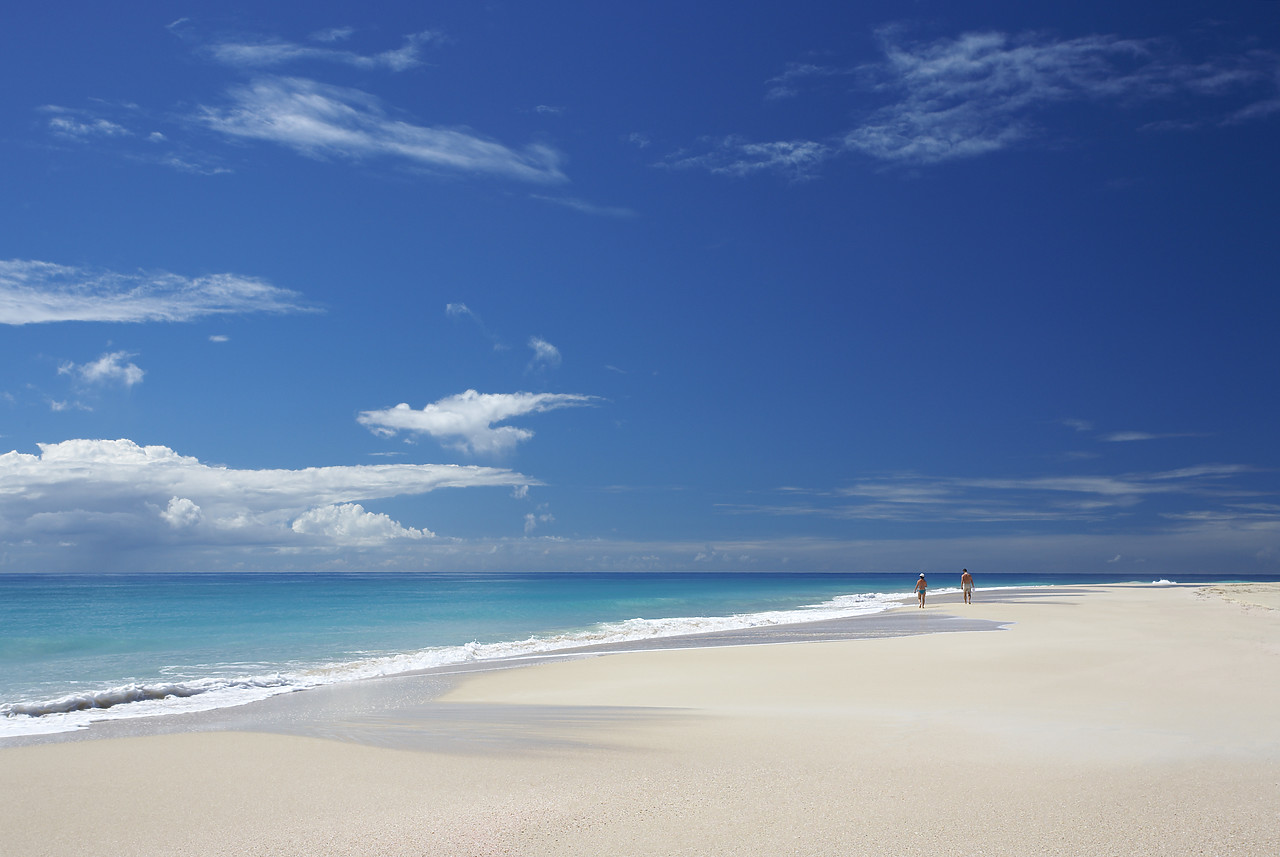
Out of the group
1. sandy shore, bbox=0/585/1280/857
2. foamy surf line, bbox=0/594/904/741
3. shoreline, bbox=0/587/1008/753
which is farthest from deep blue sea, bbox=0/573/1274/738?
sandy shore, bbox=0/585/1280/857

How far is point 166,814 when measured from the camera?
20.2 ft

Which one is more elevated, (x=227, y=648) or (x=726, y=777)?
(x=726, y=777)

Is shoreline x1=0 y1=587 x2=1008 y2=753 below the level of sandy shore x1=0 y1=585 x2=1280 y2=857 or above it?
below

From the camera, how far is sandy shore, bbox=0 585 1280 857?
5.31 meters

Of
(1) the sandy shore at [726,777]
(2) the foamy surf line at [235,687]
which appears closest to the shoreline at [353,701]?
(2) the foamy surf line at [235,687]

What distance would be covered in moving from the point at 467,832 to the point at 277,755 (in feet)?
12.7

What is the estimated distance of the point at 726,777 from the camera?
677 centimetres

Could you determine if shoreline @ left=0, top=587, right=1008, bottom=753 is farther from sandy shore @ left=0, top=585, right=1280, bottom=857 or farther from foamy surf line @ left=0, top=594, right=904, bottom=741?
sandy shore @ left=0, top=585, right=1280, bottom=857

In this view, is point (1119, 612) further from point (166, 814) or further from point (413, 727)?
point (166, 814)

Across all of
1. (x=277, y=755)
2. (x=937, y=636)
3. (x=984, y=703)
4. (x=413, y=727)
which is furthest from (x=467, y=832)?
(x=937, y=636)

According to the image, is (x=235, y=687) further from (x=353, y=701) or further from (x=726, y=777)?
(x=726, y=777)

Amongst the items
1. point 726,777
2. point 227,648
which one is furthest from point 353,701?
point 227,648

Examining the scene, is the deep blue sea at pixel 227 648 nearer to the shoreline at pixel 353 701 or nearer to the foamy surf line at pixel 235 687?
the foamy surf line at pixel 235 687

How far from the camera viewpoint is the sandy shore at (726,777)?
5.31m
